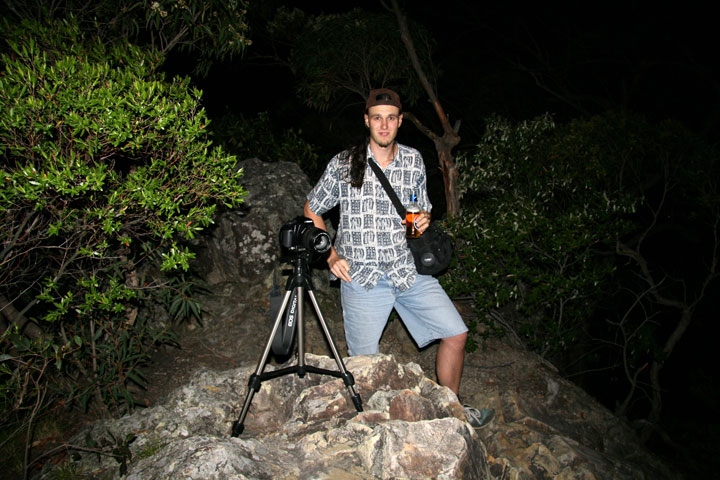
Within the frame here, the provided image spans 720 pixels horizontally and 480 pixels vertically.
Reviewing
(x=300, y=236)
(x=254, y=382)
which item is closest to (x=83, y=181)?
(x=300, y=236)

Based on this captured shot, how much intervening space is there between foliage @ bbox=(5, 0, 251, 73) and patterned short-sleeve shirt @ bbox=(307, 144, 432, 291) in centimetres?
164

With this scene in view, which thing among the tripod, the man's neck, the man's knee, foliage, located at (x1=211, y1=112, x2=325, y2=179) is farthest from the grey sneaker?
foliage, located at (x1=211, y1=112, x2=325, y2=179)

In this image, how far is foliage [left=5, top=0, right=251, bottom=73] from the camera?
3.61m

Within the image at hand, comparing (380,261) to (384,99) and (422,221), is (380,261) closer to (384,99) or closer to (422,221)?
(422,221)

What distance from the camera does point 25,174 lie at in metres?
2.33

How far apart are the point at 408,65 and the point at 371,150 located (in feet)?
12.8

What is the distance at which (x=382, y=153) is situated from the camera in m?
3.39

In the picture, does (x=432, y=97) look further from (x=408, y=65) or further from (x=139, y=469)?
(x=139, y=469)

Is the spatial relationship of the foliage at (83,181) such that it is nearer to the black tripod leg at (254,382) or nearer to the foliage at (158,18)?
the foliage at (158,18)

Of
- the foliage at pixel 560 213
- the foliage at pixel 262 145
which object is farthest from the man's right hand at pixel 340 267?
the foliage at pixel 262 145

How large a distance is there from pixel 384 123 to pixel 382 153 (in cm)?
22

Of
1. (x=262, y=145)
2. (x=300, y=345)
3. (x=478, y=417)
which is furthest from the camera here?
(x=262, y=145)

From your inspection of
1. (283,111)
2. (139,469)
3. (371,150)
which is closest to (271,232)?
(371,150)

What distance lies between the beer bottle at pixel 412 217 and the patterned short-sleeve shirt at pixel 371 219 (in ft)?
0.52
